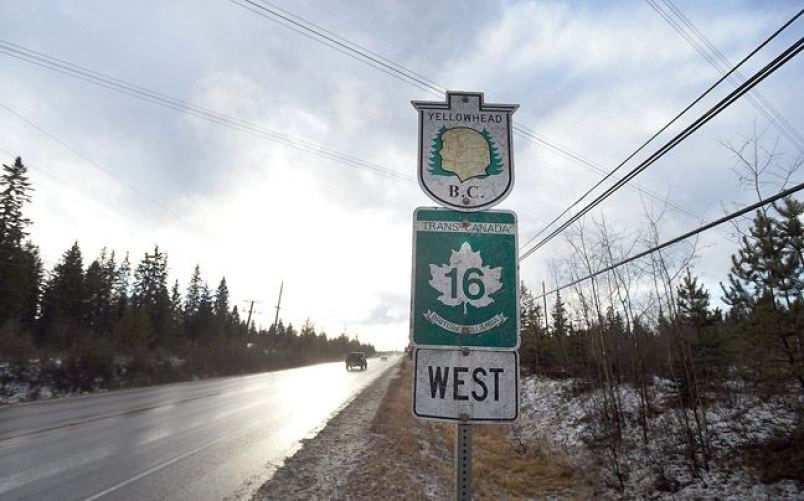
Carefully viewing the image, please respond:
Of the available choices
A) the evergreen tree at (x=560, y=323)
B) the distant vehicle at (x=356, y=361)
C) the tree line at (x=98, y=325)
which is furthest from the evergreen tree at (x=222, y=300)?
the evergreen tree at (x=560, y=323)

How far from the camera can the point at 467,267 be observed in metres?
2.11

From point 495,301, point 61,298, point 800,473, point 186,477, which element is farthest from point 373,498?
point 61,298

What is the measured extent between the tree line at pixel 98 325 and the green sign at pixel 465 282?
25.2 meters

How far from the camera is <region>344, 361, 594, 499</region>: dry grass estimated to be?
24.0ft

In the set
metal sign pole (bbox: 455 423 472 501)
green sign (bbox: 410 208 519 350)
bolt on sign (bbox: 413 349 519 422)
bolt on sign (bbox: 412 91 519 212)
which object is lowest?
metal sign pole (bbox: 455 423 472 501)

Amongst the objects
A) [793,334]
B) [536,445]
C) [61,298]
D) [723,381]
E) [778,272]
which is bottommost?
[536,445]

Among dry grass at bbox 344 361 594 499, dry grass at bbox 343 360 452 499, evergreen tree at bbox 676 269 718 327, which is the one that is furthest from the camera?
evergreen tree at bbox 676 269 718 327

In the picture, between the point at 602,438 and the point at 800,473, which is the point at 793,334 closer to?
the point at 800,473

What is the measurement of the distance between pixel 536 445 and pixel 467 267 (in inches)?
519

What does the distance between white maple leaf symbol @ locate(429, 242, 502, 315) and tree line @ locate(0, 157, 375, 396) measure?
2527 cm

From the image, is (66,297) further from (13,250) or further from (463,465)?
(463,465)

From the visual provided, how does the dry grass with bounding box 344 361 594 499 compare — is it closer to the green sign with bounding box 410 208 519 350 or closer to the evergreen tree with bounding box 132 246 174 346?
the green sign with bounding box 410 208 519 350

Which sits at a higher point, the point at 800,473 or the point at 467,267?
the point at 467,267

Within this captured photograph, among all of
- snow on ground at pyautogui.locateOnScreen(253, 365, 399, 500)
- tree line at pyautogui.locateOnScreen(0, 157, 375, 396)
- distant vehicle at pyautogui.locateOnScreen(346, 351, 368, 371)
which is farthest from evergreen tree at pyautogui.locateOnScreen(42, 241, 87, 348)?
snow on ground at pyautogui.locateOnScreen(253, 365, 399, 500)
